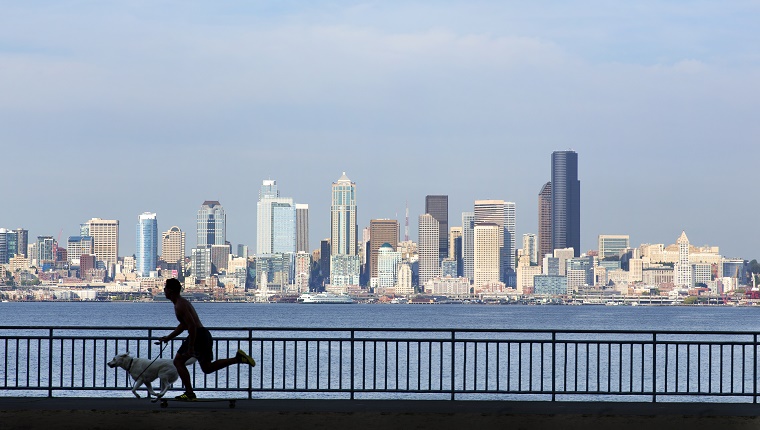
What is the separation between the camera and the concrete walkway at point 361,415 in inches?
556

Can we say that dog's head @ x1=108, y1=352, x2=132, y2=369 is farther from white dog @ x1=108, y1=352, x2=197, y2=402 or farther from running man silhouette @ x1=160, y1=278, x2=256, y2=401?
running man silhouette @ x1=160, y1=278, x2=256, y2=401

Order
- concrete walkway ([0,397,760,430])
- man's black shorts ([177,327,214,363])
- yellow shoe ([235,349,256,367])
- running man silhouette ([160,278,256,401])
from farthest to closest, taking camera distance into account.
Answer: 1. yellow shoe ([235,349,256,367])
2. man's black shorts ([177,327,214,363])
3. running man silhouette ([160,278,256,401])
4. concrete walkway ([0,397,760,430])

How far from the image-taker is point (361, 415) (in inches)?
589

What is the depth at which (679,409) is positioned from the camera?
16.0m

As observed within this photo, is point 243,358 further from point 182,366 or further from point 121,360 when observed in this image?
point 121,360

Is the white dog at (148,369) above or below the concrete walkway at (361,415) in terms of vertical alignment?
above

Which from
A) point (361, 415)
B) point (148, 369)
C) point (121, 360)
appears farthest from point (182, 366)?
point (361, 415)

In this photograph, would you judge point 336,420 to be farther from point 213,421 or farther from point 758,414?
point 758,414

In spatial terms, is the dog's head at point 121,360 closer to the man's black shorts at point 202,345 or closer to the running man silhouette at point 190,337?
the running man silhouette at point 190,337

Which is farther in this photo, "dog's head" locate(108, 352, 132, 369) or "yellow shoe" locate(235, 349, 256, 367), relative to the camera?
"yellow shoe" locate(235, 349, 256, 367)

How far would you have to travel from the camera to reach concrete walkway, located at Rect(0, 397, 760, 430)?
1413 cm

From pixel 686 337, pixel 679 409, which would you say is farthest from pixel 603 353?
pixel 679 409

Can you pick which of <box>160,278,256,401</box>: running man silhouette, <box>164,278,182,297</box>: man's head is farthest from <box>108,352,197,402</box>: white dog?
<box>164,278,182,297</box>: man's head

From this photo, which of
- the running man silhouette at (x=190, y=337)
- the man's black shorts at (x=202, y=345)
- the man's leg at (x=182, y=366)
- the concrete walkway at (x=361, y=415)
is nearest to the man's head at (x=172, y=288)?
→ the running man silhouette at (x=190, y=337)
